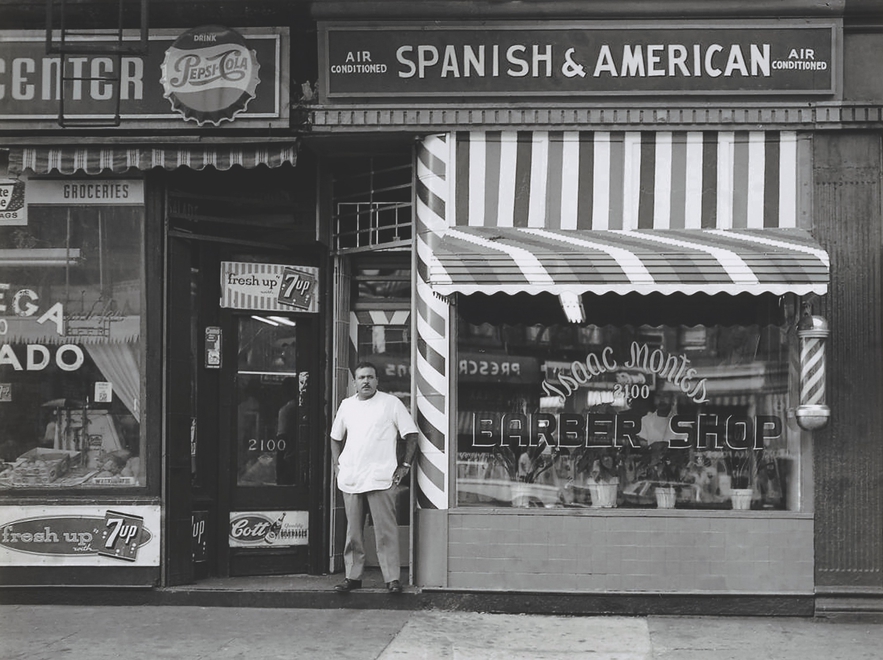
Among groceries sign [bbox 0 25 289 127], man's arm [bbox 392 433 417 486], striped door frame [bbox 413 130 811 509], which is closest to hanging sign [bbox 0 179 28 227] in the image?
groceries sign [bbox 0 25 289 127]

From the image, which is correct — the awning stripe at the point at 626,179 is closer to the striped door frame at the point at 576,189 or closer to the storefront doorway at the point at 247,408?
the striped door frame at the point at 576,189

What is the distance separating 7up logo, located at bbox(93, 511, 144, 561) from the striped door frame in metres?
2.35

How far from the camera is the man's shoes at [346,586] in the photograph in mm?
9492

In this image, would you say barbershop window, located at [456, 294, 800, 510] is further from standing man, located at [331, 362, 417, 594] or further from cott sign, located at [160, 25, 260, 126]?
cott sign, located at [160, 25, 260, 126]

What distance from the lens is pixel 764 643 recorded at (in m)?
8.34

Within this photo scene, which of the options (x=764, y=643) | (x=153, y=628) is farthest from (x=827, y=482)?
(x=153, y=628)

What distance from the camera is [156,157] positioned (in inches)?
381

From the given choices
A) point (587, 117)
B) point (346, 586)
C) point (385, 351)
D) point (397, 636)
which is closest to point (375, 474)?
point (346, 586)

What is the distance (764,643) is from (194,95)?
6.19m

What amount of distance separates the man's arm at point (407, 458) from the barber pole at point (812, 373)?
3059mm

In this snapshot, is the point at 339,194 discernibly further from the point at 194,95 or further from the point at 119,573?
the point at 119,573

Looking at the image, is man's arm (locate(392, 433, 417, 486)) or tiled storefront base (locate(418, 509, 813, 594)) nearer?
tiled storefront base (locate(418, 509, 813, 594))

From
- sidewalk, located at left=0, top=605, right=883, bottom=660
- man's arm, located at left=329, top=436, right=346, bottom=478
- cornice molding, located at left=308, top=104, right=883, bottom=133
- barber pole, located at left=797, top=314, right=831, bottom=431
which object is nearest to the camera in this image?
sidewalk, located at left=0, top=605, right=883, bottom=660

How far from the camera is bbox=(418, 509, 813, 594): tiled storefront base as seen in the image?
920 centimetres
